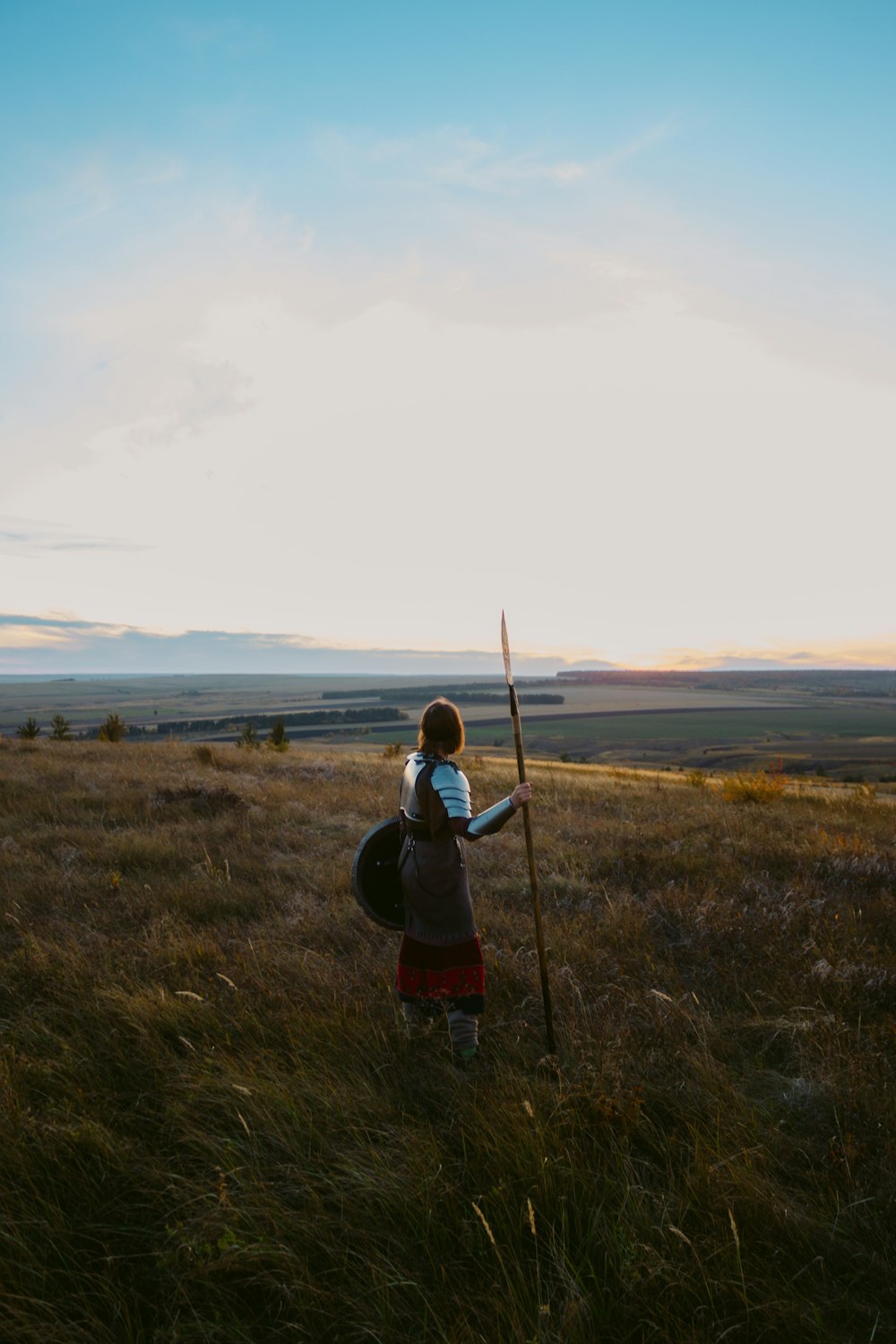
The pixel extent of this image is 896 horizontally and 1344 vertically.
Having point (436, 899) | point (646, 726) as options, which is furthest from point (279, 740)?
point (646, 726)

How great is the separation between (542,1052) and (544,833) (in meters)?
6.51

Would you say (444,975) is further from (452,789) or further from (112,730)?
(112,730)

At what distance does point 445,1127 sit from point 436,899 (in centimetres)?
127

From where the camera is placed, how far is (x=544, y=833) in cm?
1042

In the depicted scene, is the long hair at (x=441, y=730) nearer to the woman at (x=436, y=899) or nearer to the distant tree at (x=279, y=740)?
the woman at (x=436, y=899)

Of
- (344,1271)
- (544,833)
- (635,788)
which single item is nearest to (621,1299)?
(344,1271)

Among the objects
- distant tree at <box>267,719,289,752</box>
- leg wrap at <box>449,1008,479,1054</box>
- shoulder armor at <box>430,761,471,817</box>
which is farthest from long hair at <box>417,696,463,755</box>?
distant tree at <box>267,719,289,752</box>

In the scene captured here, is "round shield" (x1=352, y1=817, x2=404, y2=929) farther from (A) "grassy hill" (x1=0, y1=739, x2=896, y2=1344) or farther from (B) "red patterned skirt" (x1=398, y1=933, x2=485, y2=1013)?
(A) "grassy hill" (x1=0, y1=739, x2=896, y2=1344)

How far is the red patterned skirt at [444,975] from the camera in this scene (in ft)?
13.8

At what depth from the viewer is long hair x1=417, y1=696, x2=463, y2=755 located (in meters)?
4.31

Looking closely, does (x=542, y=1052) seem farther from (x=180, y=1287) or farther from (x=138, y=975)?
(x=138, y=975)

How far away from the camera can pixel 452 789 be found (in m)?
4.09

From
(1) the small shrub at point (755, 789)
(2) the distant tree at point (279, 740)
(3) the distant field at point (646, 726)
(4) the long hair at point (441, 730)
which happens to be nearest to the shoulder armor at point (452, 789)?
(4) the long hair at point (441, 730)

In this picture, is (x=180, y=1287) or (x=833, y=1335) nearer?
(x=833, y=1335)
